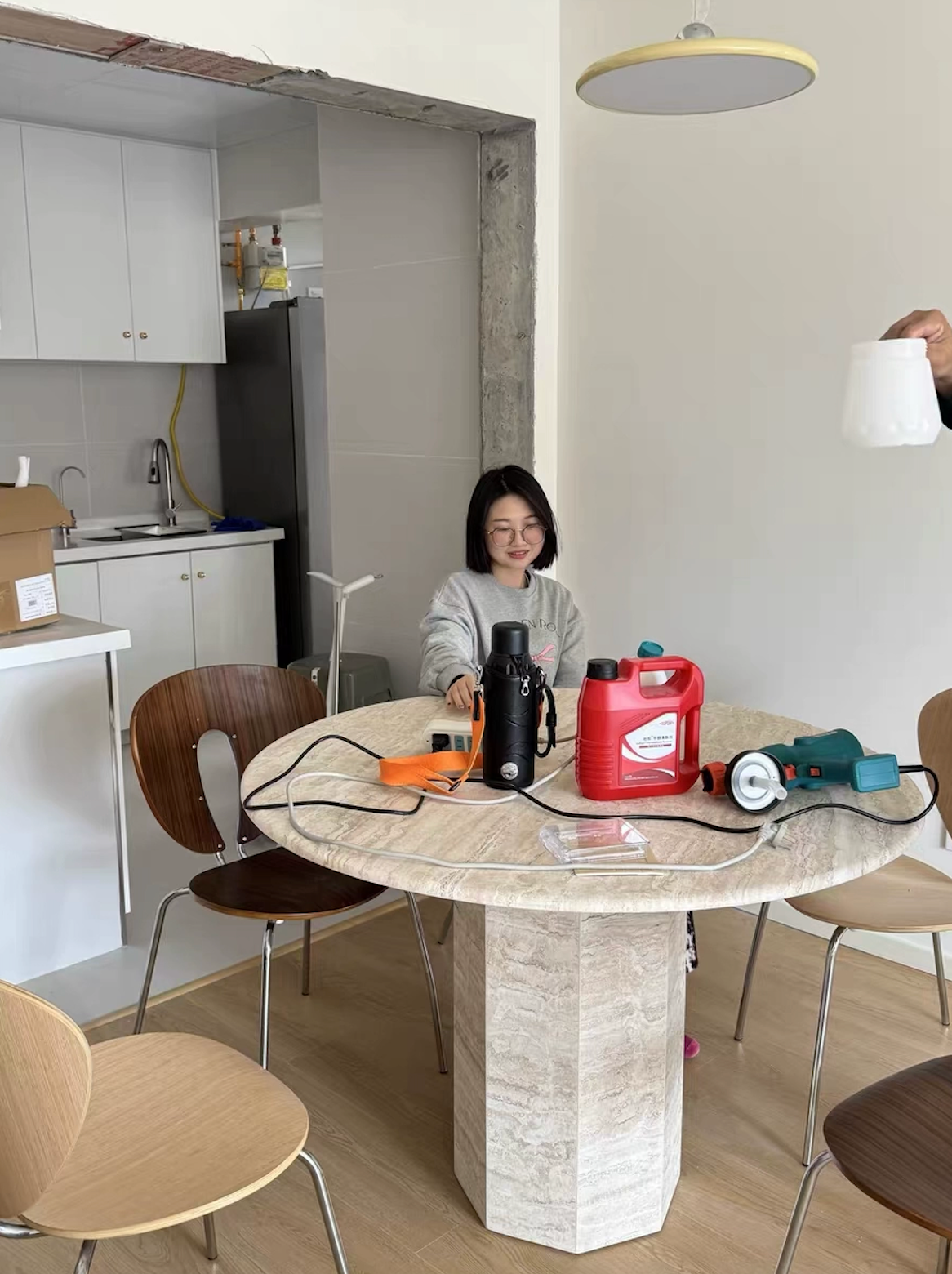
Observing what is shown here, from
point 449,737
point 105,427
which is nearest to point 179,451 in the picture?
point 105,427

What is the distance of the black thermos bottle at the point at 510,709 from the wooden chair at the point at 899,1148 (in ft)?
2.27

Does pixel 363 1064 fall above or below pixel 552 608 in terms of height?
below

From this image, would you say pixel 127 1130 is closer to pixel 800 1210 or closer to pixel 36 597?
pixel 800 1210

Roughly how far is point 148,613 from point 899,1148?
4177 millimetres

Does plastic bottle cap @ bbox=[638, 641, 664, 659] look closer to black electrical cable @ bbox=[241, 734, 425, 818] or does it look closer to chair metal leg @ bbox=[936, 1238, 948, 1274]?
black electrical cable @ bbox=[241, 734, 425, 818]

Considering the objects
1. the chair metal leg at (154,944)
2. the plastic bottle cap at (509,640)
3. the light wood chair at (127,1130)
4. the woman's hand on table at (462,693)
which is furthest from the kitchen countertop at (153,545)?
the light wood chair at (127,1130)

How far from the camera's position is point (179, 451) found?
18.9 feet

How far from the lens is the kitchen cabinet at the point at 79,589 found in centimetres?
475

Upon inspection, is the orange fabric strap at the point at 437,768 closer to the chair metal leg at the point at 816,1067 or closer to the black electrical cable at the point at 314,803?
the black electrical cable at the point at 314,803

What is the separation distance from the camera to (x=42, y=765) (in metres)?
2.87

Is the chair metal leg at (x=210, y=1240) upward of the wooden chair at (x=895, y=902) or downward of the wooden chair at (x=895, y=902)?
downward

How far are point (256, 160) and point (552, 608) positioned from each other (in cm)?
337

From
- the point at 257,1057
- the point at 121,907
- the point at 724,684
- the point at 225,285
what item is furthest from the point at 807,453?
the point at 225,285

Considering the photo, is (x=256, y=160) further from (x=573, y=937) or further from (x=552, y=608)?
(x=573, y=937)
